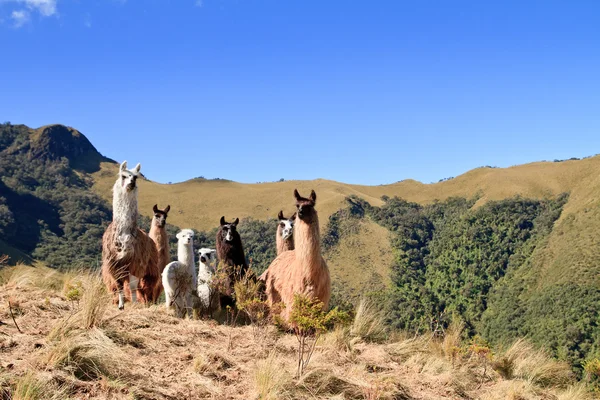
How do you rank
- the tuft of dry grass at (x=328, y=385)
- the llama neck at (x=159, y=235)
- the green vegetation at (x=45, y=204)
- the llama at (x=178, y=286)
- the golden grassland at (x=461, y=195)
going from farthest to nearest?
the golden grassland at (x=461, y=195) → the green vegetation at (x=45, y=204) → the llama neck at (x=159, y=235) → the llama at (x=178, y=286) → the tuft of dry grass at (x=328, y=385)

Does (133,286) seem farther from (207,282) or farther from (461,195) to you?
(461,195)

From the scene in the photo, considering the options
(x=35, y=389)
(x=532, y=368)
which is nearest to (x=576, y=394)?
(x=532, y=368)

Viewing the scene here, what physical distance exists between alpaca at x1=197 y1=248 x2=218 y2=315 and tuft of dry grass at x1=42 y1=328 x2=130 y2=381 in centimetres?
371

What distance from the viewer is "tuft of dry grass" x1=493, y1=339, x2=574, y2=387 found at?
356 inches

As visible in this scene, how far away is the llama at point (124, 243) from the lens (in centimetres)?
880

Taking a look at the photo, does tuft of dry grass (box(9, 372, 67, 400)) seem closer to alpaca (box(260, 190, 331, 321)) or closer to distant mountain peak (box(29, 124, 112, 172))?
alpaca (box(260, 190, 331, 321))

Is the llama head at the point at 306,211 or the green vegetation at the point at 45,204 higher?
the green vegetation at the point at 45,204

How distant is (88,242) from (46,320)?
2392 inches

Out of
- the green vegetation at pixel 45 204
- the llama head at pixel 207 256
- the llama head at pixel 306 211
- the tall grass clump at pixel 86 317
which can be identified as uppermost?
the green vegetation at pixel 45 204

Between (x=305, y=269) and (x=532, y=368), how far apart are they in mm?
4402

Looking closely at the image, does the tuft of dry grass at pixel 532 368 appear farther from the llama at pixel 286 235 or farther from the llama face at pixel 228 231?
the llama at pixel 286 235

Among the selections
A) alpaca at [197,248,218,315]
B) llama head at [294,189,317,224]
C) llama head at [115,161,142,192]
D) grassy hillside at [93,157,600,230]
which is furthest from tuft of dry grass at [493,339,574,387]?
grassy hillside at [93,157,600,230]

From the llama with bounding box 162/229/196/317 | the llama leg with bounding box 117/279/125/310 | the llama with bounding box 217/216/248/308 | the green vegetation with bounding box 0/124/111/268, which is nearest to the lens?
the llama leg with bounding box 117/279/125/310

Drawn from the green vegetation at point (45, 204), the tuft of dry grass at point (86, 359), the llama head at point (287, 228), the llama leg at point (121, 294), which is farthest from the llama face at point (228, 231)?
the green vegetation at point (45, 204)
